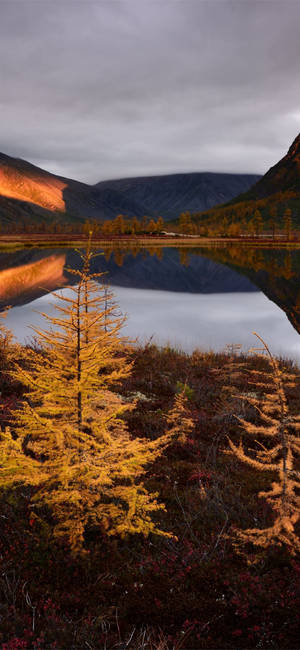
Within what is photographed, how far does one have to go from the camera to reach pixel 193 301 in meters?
44.2

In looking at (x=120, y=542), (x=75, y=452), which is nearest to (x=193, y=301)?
(x=120, y=542)

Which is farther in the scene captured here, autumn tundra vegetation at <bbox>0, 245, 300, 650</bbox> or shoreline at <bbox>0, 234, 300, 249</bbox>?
shoreline at <bbox>0, 234, 300, 249</bbox>

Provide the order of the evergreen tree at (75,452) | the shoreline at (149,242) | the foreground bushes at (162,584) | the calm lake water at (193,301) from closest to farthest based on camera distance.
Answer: the foreground bushes at (162,584)
the evergreen tree at (75,452)
the calm lake water at (193,301)
the shoreline at (149,242)

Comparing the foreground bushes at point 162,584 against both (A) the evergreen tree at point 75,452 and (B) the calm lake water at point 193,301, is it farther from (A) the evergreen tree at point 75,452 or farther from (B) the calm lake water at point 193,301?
(B) the calm lake water at point 193,301

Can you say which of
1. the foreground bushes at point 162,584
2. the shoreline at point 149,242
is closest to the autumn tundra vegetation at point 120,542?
the foreground bushes at point 162,584

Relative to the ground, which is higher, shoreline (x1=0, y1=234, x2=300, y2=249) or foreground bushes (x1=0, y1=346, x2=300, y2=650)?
shoreline (x1=0, y1=234, x2=300, y2=249)

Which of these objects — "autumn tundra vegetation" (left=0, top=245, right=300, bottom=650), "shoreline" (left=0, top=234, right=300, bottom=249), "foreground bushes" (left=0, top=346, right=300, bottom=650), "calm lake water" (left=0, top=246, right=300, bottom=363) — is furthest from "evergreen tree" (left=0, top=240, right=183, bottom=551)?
"shoreline" (left=0, top=234, right=300, bottom=249)

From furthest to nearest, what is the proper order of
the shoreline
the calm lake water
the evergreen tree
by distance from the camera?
1. the shoreline
2. the calm lake water
3. the evergreen tree

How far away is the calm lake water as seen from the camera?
26406 millimetres

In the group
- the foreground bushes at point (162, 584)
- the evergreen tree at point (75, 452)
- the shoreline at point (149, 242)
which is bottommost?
the foreground bushes at point (162, 584)

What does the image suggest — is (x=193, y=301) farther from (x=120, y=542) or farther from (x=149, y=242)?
(x=149, y=242)

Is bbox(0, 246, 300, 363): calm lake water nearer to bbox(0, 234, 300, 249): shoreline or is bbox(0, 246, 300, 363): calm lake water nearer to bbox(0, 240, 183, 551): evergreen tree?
bbox(0, 240, 183, 551): evergreen tree

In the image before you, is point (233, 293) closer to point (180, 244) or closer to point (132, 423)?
point (132, 423)

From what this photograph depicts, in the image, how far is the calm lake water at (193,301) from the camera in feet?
86.6
